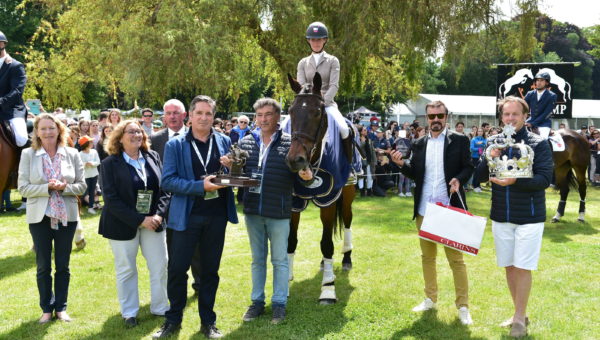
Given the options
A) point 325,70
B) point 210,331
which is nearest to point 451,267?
point 210,331

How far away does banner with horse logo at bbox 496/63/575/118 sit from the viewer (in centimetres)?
1616

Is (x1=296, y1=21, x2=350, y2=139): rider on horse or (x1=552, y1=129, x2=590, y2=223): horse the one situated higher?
(x1=296, y1=21, x2=350, y2=139): rider on horse

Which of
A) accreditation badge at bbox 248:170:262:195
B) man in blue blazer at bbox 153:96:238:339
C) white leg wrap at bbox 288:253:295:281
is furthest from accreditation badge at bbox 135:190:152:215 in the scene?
white leg wrap at bbox 288:253:295:281

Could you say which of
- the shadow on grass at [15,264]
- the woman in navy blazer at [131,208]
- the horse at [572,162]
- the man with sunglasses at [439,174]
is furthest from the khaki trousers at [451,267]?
the horse at [572,162]

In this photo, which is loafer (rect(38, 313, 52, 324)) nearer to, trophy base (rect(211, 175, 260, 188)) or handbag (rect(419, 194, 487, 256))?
trophy base (rect(211, 175, 260, 188))

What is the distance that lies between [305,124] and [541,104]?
23.5 ft

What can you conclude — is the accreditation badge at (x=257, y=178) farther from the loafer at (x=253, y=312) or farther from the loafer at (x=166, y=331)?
the loafer at (x=166, y=331)

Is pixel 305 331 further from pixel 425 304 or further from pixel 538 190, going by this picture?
pixel 538 190

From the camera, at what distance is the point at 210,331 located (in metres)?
4.64

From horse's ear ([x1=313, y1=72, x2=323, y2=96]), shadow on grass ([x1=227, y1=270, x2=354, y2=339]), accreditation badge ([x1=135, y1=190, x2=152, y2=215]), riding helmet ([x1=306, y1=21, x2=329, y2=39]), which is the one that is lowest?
shadow on grass ([x1=227, y1=270, x2=354, y2=339])

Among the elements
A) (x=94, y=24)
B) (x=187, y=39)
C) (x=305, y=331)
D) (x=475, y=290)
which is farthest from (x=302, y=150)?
(x=94, y=24)

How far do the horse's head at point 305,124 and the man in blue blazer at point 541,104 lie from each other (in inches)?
256

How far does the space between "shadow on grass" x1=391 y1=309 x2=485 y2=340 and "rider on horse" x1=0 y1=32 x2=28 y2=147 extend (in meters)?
4.92

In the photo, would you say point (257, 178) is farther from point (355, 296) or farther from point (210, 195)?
point (355, 296)
